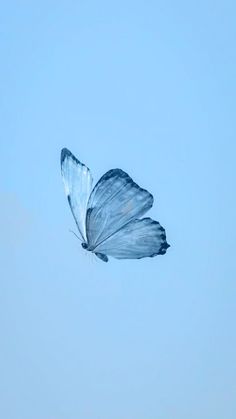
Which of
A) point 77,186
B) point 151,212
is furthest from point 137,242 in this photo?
point 77,186

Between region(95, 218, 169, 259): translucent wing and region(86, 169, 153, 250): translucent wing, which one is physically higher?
region(86, 169, 153, 250): translucent wing

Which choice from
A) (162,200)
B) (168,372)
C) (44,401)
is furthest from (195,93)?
(44,401)

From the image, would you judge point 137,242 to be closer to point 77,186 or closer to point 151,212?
point 151,212

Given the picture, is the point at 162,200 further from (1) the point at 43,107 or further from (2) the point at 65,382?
(2) the point at 65,382

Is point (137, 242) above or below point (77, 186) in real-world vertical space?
below
